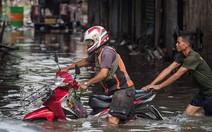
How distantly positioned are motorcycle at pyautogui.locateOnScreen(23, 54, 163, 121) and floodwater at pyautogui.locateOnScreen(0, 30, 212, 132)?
0.39ft

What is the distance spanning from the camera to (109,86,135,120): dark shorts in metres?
9.73

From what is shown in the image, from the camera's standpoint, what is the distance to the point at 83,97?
14.1 m

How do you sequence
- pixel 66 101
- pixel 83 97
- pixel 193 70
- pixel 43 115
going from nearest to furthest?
pixel 43 115
pixel 66 101
pixel 193 70
pixel 83 97

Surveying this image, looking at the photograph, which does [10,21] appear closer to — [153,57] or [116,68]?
[153,57]

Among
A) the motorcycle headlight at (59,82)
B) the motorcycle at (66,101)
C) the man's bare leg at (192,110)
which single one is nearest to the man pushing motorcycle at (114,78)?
the motorcycle at (66,101)

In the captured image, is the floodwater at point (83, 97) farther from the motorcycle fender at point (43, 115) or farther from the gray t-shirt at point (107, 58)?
the gray t-shirt at point (107, 58)

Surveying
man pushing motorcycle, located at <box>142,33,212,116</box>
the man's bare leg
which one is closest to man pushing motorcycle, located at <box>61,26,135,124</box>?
man pushing motorcycle, located at <box>142,33,212,116</box>

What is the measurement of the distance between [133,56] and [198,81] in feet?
51.1

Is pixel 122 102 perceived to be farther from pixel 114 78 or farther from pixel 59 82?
pixel 59 82

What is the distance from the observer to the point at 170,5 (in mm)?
23938

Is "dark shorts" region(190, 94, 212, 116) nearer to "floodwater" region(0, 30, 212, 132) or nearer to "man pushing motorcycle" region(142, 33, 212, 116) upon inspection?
"man pushing motorcycle" region(142, 33, 212, 116)

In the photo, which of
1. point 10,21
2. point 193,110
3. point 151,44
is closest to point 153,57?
point 151,44

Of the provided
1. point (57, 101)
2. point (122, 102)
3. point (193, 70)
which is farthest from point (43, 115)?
point (193, 70)

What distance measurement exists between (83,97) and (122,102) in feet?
14.4
